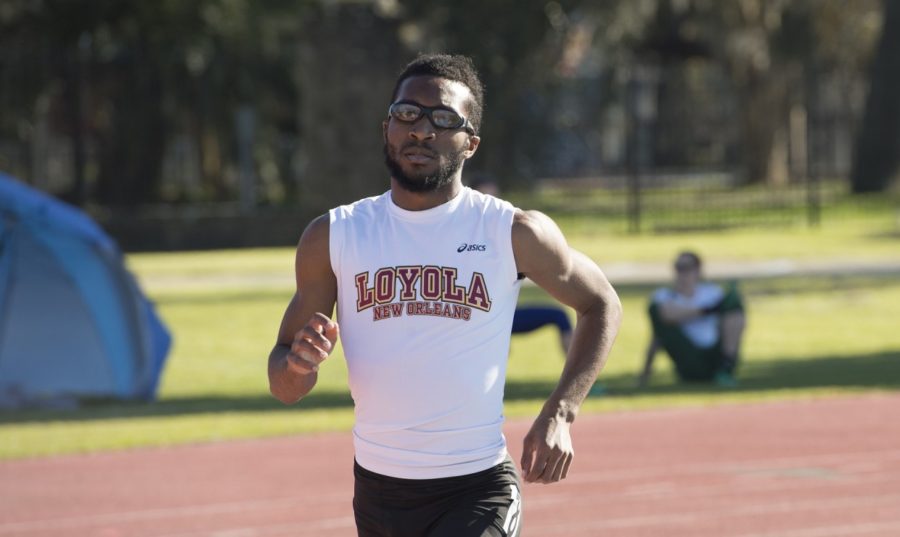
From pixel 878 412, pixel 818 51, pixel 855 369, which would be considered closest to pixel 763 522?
pixel 878 412

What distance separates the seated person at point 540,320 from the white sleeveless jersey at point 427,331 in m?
7.95

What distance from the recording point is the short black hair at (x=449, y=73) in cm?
456

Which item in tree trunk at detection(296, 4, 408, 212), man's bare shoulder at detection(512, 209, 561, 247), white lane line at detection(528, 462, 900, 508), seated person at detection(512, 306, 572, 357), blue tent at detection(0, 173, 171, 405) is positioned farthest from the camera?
tree trunk at detection(296, 4, 408, 212)

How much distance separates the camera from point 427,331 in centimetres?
441

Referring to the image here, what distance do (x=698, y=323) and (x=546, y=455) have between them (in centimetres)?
1042

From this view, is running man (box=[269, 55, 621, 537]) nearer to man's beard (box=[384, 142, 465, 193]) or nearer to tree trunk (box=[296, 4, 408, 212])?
man's beard (box=[384, 142, 465, 193])

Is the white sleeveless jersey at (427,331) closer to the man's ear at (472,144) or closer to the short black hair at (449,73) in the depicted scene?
the man's ear at (472,144)

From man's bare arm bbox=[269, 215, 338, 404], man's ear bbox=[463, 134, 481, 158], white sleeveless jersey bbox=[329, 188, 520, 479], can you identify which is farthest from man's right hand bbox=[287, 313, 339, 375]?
man's ear bbox=[463, 134, 481, 158]

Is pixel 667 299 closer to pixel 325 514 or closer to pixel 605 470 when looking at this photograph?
pixel 605 470

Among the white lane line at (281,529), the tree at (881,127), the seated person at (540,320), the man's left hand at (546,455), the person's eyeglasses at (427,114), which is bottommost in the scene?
the tree at (881,127)

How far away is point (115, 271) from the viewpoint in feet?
48.2

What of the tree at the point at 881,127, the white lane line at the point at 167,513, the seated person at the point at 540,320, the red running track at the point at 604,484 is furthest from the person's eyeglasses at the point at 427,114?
the tree at the point at 881,127

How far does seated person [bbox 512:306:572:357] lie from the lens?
41.3 ft

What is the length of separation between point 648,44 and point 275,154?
13287 millimetres
